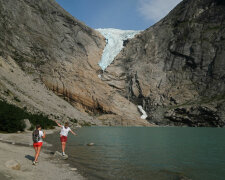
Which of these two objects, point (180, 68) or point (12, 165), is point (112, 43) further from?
point (12, 165)

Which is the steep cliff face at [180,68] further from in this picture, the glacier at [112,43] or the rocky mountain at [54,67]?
the rocky mountain at [54,67]

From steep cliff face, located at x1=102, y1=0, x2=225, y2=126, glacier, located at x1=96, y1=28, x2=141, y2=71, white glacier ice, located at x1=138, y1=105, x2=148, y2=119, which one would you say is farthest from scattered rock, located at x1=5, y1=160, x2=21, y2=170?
glacier, located at x1=96, y1=28, x2=141, y2=71

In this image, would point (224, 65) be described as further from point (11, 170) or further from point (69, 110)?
point (11, 170)

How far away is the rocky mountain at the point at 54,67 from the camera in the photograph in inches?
2781

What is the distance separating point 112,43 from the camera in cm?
13388

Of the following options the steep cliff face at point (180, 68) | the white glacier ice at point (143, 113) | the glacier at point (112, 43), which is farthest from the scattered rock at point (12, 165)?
the glacier at point (112, 43)

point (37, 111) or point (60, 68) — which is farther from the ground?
point (60, 68)

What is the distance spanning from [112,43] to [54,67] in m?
55.8

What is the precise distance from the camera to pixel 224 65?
86.2 m

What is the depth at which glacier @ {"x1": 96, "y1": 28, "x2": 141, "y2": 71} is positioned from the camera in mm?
118425

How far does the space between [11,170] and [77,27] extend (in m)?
108

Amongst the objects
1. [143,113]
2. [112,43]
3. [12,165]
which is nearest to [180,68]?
[143,113]

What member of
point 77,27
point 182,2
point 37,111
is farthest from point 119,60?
point 37,111

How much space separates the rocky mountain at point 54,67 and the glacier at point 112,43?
43.3 feet
